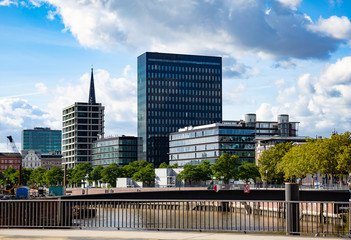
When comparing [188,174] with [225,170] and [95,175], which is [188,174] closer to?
[225,170]

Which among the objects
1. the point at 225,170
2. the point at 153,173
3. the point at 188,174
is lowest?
the point at 153,173

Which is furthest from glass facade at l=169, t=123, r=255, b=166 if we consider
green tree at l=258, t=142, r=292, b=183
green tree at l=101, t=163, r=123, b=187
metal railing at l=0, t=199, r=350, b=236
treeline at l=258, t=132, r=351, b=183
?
metal railing at l=0, t=199, r=350, b=236

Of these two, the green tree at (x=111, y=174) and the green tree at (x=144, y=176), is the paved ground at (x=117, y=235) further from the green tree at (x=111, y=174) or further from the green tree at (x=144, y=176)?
the green tree at (x=111, y=174)

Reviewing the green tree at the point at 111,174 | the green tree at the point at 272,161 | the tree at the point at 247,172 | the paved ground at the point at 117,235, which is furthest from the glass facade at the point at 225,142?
the paved ground at the point at 117,235

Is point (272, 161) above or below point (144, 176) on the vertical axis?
Result: above

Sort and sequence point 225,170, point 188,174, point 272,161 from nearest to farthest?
point 272,161, point 225,170, point 188,174

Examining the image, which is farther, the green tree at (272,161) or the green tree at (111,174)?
the green tree at (111,174)

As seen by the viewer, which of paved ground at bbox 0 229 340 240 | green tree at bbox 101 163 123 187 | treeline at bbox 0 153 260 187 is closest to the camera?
paved ground at bbox 0 229 340 240

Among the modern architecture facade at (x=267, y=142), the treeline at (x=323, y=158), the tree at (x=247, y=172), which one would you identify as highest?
the modern architecture facade at (x=267, y=142)

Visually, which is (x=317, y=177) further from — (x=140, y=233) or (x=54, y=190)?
(x=140, y=233)

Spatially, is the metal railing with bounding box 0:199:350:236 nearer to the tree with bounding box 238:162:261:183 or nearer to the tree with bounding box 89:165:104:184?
the tree with bounding box 238:162:261:183

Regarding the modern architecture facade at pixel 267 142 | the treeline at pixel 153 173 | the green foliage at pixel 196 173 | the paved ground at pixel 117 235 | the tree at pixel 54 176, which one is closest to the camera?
the paved ground at pixel 117 235

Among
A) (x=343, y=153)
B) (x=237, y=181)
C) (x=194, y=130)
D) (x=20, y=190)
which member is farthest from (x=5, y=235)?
(x=194, y=130)

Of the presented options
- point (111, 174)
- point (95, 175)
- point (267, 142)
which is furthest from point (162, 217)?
point (267, 142)
